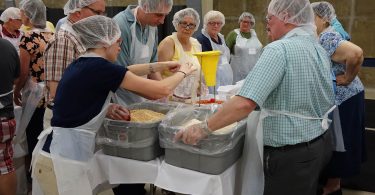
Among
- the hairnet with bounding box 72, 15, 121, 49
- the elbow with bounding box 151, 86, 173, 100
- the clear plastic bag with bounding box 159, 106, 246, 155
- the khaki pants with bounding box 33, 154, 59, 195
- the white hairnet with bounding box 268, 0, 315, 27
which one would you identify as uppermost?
the white hairnet with bounding box 268, 0, 315, 27

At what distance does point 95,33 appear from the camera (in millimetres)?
1539

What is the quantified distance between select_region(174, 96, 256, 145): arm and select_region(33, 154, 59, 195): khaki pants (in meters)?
0.67

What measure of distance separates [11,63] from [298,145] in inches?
70.6

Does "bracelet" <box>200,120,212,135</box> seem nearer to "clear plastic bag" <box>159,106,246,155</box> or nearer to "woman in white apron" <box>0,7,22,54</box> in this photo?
"clear plastic bag" <box>159,106,246,155</box>

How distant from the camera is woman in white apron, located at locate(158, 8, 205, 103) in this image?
2305 millimetres

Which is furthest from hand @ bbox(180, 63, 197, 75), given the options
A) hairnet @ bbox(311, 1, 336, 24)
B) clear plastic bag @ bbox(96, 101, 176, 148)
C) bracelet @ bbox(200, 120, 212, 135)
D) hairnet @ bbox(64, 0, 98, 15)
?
hairnet @ bbox(311, 1, 336, 24)

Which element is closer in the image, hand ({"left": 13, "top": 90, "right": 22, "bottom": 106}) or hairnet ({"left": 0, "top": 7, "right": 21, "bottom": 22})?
hand ({"left": 13, "top": 90, "right": 22, "bottom": 106})

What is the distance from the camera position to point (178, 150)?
1.50 metres

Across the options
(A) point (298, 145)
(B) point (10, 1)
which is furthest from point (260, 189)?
(B) point (10, 1)

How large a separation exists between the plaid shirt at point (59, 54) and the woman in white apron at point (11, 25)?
1997 millimetres

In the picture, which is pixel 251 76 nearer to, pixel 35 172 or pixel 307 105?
pixel 307 105

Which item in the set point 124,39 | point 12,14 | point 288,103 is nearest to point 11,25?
point 12,14

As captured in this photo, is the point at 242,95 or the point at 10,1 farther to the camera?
the point at 10,1

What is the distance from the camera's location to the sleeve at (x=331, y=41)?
7.68ft
